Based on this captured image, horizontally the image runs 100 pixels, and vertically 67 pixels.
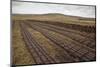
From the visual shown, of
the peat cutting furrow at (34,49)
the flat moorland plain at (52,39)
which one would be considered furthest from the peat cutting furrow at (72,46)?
the peat cutting furrow at (34,49)

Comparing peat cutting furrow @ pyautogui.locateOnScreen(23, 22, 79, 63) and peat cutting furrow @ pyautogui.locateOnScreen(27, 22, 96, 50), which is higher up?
peat cutting furrow @ pyautogui.locateOnScreen(27, 22, 96, 50)

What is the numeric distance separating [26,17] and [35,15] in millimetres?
120

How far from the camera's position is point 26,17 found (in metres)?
2.09

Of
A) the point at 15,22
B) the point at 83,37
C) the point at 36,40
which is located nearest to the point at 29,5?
the point at 15,22

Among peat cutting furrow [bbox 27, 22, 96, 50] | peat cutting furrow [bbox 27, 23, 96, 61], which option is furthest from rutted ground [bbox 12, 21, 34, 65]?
peat cutting furrow [bbox 27, 22, 96, 50]

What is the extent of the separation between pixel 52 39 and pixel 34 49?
11.1 inches

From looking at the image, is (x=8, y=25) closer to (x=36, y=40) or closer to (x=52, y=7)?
(x=36, y=40)

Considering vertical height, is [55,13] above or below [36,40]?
above

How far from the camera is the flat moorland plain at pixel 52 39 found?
6.73ft

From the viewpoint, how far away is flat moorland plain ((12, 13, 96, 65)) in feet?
6.73

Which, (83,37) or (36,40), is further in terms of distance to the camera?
(83,37)

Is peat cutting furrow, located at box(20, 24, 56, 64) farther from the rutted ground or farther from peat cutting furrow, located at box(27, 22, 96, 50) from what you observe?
peat cutting furrow, located at box(27, 22, 96, 50)

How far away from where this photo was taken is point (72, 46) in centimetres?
228

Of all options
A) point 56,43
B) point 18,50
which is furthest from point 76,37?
point 18,50
